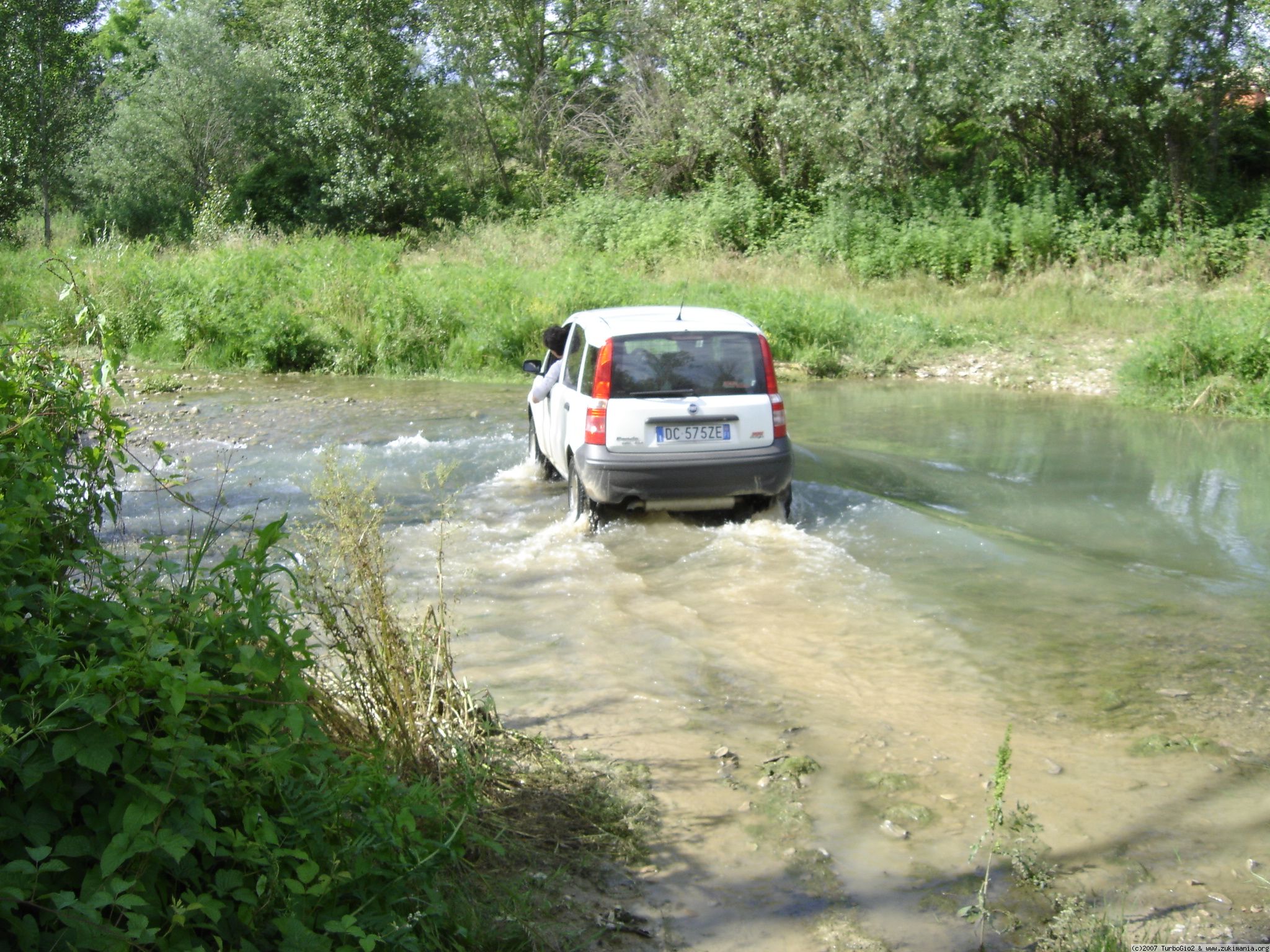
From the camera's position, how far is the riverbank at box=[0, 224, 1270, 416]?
19.6m

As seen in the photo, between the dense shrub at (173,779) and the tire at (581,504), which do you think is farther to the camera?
the tire at (581,504)

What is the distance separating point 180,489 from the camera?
11.1 meters

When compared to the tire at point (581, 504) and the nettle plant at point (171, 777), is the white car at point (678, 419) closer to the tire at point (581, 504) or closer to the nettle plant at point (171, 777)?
the tire at point (581, 504)

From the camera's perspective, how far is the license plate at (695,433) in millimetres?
9305

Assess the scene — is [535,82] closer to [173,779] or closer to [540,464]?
[540,464]

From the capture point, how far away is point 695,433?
30.6 ft

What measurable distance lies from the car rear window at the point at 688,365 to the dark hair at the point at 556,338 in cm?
213

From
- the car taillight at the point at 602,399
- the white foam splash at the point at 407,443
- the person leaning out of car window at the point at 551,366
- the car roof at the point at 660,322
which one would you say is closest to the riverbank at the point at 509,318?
the white foam splash at the point at 407,443

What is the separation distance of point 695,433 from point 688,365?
1.90ft

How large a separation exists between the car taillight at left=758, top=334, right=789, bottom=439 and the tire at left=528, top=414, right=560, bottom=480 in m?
3.27

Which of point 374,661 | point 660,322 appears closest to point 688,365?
point 660,322

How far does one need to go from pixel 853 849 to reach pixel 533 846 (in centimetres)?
127

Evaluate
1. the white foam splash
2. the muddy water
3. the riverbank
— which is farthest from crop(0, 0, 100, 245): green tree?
the muddy water

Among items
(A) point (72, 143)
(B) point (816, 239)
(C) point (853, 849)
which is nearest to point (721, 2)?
(B) point (816, 239)
